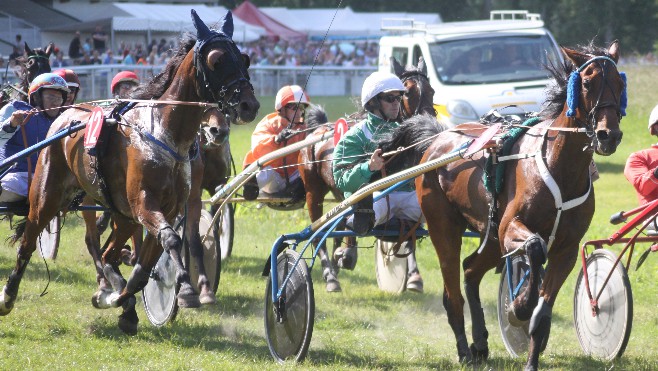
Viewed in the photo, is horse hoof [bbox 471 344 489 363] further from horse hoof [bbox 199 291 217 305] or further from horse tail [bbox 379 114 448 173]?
horse hoof [bbox 199 291 217 305]

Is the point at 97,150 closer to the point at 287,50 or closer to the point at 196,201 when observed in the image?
the point at 196,201

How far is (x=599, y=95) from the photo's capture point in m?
5.62

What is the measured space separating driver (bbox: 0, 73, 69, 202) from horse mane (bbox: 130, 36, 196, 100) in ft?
4.88

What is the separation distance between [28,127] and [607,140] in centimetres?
494

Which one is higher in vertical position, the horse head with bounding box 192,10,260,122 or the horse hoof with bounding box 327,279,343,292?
the horse head with bounding box 192,10,260,122

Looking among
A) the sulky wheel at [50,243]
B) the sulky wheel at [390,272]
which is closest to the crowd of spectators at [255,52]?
the sulky wheel at [50,243]

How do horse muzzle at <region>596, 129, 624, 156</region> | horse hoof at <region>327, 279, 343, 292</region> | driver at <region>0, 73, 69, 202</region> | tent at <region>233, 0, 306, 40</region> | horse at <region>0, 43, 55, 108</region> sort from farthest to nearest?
tent at <region>233, 0, 306, 40</region> < horse at <region>0, 43, 55, 108</region> < horse hoof at <region>327, 279, 343, 292</region> < driver at <region>0, 73, 69, 202</region> < horse muzzle at <region>596, 129, 624, 156</region>

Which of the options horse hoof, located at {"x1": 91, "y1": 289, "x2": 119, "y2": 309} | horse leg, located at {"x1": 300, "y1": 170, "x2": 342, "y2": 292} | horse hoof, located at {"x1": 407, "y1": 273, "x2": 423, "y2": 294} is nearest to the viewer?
horse hoof, located at {"x1": 91, "y1": 289, "x2": 119, "y2": 309}

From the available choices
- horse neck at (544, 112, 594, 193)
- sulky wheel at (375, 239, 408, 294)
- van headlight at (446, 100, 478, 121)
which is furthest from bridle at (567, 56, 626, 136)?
van headlight at (446, 100, 478, 121)

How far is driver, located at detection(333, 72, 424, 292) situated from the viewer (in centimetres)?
755

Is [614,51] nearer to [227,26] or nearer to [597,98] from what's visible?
[597,98]

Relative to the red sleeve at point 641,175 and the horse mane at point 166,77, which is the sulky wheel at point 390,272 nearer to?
the red sleeve at point 641,175

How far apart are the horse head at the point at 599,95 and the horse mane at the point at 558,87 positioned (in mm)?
156

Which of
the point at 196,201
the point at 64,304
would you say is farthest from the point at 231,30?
the point at 64,304
